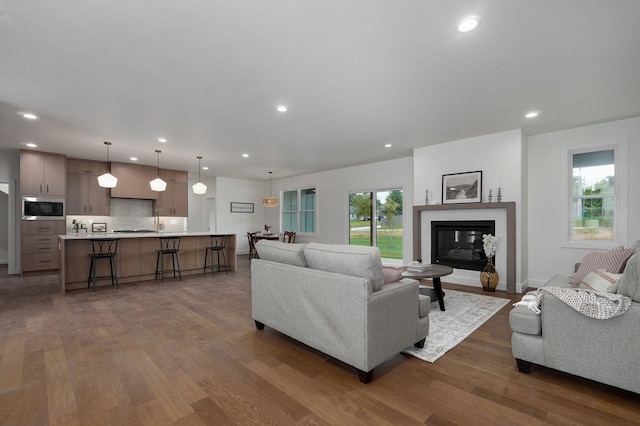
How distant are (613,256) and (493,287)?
193cm

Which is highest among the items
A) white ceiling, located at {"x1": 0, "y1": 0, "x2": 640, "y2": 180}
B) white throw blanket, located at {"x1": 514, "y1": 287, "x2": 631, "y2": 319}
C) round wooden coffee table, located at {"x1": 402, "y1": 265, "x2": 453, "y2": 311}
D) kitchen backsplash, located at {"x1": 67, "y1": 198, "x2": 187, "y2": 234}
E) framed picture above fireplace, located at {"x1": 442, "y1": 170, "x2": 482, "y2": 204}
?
white ceiling, located at {"x1": 0, "y1": 0, "x2": 640, "y2": 180}

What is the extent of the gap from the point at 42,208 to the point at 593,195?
10.4m

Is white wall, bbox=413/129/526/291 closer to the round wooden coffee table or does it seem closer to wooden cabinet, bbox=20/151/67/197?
the round wooden coffee table

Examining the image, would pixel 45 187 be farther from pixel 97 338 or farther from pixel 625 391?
pixel 625 391

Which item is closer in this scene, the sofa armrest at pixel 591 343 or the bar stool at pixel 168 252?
the sofa armrest at pixel 591 343

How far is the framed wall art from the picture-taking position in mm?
10133

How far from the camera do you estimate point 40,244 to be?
634 centimetres

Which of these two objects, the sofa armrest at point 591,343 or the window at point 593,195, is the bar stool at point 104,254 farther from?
the window at point 593,195

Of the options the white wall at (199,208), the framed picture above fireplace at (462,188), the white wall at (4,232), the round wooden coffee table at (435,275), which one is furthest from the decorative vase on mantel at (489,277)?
the white wall at (4,232)

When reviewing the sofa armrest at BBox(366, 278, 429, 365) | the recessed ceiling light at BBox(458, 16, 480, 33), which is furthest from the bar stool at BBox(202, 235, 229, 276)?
the recessed ceiling light at BBox(458, 16, 480, 33)

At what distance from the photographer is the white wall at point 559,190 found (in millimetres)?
4332

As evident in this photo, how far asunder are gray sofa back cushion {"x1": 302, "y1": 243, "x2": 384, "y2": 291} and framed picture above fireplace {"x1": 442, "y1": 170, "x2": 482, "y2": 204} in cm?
380

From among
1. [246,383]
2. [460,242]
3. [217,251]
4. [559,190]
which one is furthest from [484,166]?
[217,251]

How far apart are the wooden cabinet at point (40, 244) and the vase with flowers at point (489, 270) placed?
823 centimetres
